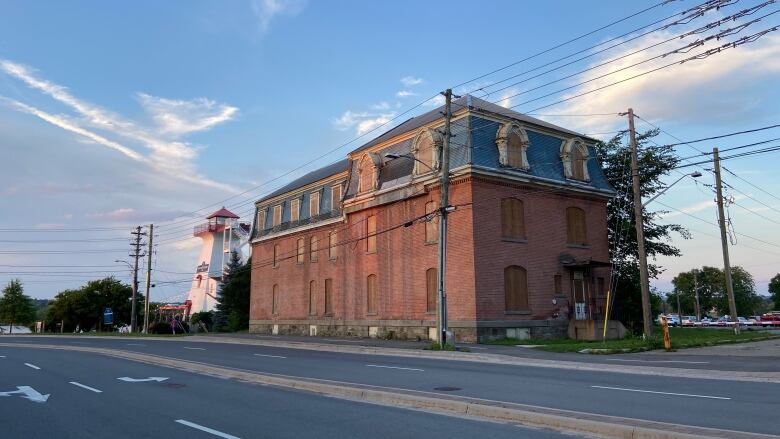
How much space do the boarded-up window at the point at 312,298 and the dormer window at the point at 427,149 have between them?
1422 centimetres

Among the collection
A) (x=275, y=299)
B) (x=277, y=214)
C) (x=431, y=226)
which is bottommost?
(x=275, y=299)

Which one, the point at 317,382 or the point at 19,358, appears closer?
the point at 317,382

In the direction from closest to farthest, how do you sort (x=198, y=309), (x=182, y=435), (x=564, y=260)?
(x=182, y=435)
(x=564, y=260)
(x=198, y=309)

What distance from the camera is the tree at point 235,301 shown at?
55375mm

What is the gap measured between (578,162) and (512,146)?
540 cm

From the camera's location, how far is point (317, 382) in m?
12.8

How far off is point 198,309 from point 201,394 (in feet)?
220

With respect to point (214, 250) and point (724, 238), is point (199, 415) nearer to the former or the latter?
point (724, 238)

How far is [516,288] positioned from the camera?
2938 cm

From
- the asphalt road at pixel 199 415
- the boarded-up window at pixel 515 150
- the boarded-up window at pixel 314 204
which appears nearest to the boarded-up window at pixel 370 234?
the boarded-up window at pixel 314 204

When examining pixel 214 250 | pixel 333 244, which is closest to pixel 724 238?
pixel 333 244

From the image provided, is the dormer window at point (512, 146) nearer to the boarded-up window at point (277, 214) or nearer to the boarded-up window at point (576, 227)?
the boarded-up window at point (576, 227)

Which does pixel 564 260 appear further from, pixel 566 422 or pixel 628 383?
pixel 566 422

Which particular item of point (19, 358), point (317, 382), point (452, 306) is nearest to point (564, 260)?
point (452, 306)
